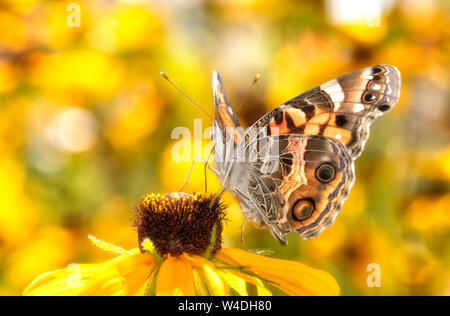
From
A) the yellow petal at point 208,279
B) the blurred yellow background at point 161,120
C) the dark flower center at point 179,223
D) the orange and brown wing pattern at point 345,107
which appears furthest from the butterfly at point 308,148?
the blurred yellow background at point 161,120

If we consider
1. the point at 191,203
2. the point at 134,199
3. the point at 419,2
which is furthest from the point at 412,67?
the point at 191,203

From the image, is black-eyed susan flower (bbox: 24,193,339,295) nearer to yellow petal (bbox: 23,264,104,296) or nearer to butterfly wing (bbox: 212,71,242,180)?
yellow petal (bbox: 23,264,104,296)

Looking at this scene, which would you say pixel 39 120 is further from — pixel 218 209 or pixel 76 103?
pixel 218 209

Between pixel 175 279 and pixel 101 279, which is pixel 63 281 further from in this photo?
pixel 175 279

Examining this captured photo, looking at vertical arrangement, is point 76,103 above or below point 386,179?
above

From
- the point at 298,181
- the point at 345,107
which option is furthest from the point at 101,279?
the point at 345,107

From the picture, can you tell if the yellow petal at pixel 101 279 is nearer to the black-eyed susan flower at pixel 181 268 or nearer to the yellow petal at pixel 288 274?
the black-eyed susan flower at pixel 181 268

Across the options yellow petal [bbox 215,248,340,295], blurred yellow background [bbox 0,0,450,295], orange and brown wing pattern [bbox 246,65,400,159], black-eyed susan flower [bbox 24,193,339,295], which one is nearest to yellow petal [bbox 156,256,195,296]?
black-eyed susan flower [bbox 24,193,339,295]
